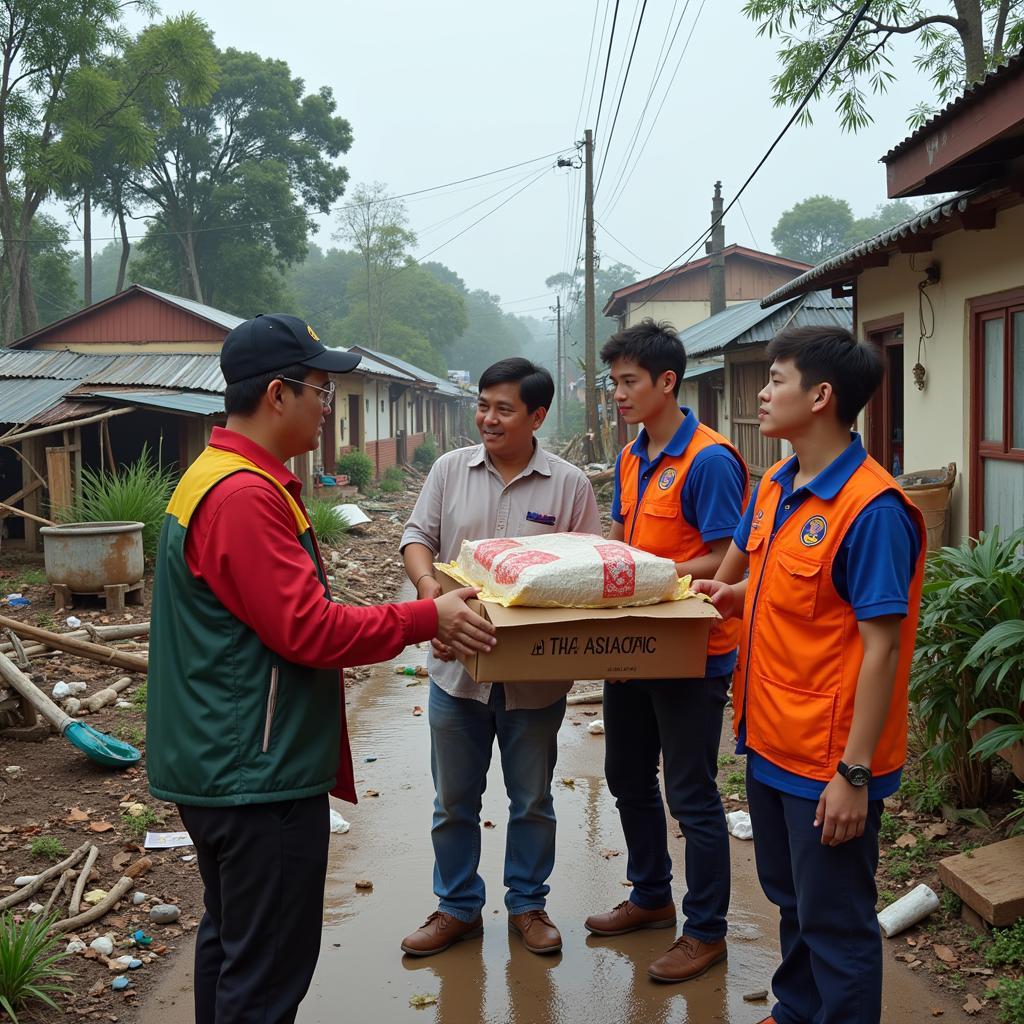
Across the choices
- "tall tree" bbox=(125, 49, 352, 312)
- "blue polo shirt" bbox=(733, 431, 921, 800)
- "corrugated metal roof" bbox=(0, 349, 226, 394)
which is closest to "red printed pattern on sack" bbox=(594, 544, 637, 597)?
"blue polo shirt" bbox=(733, 431, 921, 800)

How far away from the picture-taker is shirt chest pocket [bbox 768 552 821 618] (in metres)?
2.61

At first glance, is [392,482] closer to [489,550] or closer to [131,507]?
[131,507]

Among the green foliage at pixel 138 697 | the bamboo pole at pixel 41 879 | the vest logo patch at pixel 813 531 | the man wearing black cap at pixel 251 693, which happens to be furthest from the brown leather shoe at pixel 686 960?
the green foliage at pixel 138 697

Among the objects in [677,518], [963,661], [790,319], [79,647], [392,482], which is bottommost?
[79,647]

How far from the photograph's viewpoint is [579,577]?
2830 millimetres

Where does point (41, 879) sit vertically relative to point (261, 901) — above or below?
below

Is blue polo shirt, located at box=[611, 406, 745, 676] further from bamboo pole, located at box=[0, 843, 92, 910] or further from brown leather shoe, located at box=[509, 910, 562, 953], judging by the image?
bamboo pole, located at box=[0, 843, 92, 910]

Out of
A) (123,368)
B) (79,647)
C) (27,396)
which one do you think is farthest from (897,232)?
(123,368)

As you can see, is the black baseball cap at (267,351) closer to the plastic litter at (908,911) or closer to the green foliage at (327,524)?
the plastic litter at (908,911)

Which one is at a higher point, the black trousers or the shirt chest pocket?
the shirt chest pocket

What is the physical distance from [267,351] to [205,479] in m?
0.36

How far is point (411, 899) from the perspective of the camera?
4.33 metres

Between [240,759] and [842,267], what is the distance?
911 cm

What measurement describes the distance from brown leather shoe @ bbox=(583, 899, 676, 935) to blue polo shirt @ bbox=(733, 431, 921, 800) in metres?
1.43
